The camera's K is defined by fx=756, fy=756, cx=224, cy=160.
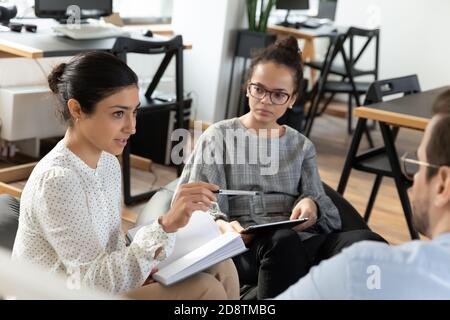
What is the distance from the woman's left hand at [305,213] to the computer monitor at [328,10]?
4388 millimetres

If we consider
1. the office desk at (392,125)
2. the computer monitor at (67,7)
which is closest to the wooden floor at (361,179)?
the office desk at (392,125)

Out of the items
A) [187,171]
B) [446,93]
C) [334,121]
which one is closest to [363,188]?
[334,121]

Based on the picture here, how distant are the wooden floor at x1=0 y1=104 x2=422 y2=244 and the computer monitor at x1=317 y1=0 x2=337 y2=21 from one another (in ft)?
3.43

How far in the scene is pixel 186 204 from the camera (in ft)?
5.71

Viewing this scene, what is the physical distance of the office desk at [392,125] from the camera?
119 inches

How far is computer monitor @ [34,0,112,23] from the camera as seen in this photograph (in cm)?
381

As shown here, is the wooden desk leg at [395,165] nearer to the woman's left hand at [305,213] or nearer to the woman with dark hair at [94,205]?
the woman's left hand at [305,213]

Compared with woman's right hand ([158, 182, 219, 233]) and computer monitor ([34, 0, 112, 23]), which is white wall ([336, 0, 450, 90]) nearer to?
computer monitor ([34, 0, 112, 23])

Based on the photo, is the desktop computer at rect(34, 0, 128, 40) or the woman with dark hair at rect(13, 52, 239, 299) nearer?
the woman with dark hair at rect(13, 52, 239, 299)

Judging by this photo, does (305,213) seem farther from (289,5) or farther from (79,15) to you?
(289,5)

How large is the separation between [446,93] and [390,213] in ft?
9.50

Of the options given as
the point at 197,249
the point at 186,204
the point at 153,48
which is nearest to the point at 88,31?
the point at 153,48

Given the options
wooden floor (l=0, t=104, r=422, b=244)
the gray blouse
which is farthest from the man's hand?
wooden floor (l=0, t=104, r=422, b=244)

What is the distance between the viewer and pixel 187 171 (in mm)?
2494
